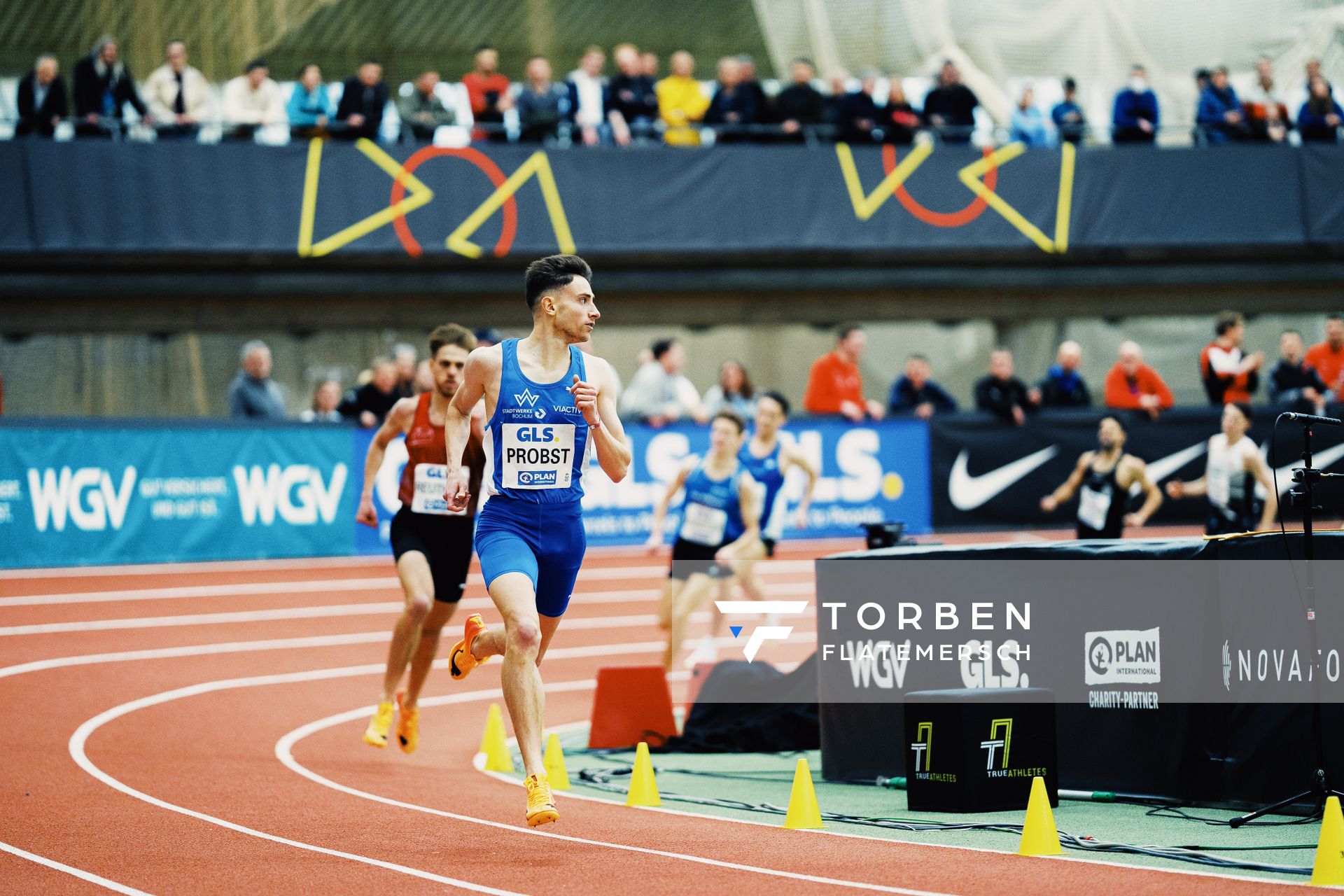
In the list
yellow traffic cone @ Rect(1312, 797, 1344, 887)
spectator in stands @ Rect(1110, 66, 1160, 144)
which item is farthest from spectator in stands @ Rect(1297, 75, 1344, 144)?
yellow traffic cone @ Rect(1312, 797, 1344, 887)

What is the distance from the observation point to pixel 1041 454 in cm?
2003

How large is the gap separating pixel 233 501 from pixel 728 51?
1150 centimetres

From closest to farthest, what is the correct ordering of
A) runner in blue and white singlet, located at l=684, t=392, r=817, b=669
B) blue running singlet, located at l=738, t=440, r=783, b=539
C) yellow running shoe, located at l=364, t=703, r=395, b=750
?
yellow running shoe, located at l=364, t=703, r=395, b=750
runner in blue and white singlet, located at l=684, t=392, r=817, b=669
blue running singlet, located at l=738, t=440, r=783, b=539

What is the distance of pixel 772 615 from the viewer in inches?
491

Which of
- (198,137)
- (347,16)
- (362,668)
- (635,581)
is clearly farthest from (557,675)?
(347,16)

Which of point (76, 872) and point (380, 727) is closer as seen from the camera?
point (76, 872)

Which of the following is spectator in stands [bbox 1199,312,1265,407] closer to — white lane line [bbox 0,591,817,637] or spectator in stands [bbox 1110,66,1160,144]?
spectator in stands [bbox 1110,66,1160,144]

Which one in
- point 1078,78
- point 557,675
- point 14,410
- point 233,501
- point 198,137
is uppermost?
point 1078,78

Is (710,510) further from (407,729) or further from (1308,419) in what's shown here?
(1308,419)


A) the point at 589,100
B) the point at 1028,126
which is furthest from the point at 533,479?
the point at 1028,126

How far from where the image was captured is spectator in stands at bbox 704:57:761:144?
20719mm

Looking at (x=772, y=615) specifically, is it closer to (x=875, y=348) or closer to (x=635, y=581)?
(x=635, y=581)

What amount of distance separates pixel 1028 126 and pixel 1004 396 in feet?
13.8

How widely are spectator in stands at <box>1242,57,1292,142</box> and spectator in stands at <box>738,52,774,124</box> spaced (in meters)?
6.76
